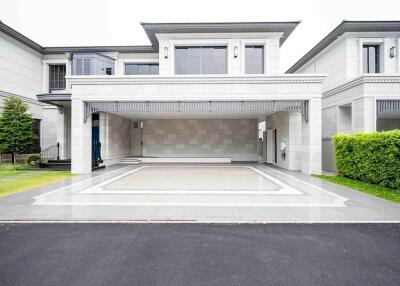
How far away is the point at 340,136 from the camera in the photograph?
11.7 metres

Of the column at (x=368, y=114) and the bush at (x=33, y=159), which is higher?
the column at (x=368, y=114)

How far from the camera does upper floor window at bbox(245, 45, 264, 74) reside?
17.3 meters

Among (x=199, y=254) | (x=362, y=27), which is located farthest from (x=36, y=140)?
(x=362, y=27)

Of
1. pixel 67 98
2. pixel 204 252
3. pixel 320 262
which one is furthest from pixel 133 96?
pixel 320 262

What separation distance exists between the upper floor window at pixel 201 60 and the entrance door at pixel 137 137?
292 inches

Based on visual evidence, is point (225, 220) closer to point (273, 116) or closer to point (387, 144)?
point (387, 144)

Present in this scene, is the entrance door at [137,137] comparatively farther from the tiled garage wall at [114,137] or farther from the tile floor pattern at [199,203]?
the tile floor pattern at [199,203]

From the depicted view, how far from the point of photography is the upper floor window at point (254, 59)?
17328 millimetres

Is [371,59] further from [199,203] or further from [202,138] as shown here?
[199,203]

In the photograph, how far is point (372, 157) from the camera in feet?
30.7

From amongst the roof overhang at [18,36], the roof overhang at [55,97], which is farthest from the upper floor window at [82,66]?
the roof overhang at [18,36]

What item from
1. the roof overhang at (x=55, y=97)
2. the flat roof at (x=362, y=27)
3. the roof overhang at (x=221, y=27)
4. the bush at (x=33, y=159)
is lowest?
the bush at (x=33, y=159)

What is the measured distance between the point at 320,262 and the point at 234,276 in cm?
146

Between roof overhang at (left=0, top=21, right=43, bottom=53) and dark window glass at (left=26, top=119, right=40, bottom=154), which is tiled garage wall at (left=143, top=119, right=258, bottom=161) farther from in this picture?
roof overhang at (left=0, top=21, right=43, bottom=53)
